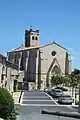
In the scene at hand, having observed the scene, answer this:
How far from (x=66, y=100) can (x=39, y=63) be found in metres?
61.9

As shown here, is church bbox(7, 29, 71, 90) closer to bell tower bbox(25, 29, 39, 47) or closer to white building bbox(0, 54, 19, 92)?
bell tower bbox(25, 29, 39, 47)

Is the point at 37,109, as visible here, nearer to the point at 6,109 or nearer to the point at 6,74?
the point at 6,109

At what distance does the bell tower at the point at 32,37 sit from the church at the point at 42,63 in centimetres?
468

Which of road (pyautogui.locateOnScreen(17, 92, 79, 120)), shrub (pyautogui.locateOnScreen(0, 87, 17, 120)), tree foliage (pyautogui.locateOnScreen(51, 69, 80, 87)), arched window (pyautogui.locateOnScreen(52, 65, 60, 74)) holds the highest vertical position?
arched window (pyautogui.locateOnScreen(52, 65, 60, 74))

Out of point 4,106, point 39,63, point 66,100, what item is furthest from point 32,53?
point 4,106

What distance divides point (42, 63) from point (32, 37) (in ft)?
49.1

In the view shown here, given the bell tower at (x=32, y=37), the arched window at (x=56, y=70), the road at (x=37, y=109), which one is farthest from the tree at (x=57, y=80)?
the road at (x=37, y=109)

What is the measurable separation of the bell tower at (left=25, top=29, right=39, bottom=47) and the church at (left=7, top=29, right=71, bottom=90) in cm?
468

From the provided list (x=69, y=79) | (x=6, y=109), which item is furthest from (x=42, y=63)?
(x=6, y=109)

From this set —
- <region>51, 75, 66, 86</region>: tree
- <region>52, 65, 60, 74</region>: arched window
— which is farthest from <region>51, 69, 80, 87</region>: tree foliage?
<region>52, 65, 60, 74</region>: arched window

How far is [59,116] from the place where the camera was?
15.0 meters

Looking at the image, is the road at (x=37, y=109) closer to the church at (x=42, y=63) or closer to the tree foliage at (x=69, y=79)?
the tree foliage at (x=69, y=79)

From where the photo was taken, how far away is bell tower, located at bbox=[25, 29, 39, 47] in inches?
4877

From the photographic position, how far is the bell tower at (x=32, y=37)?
123875 mm
